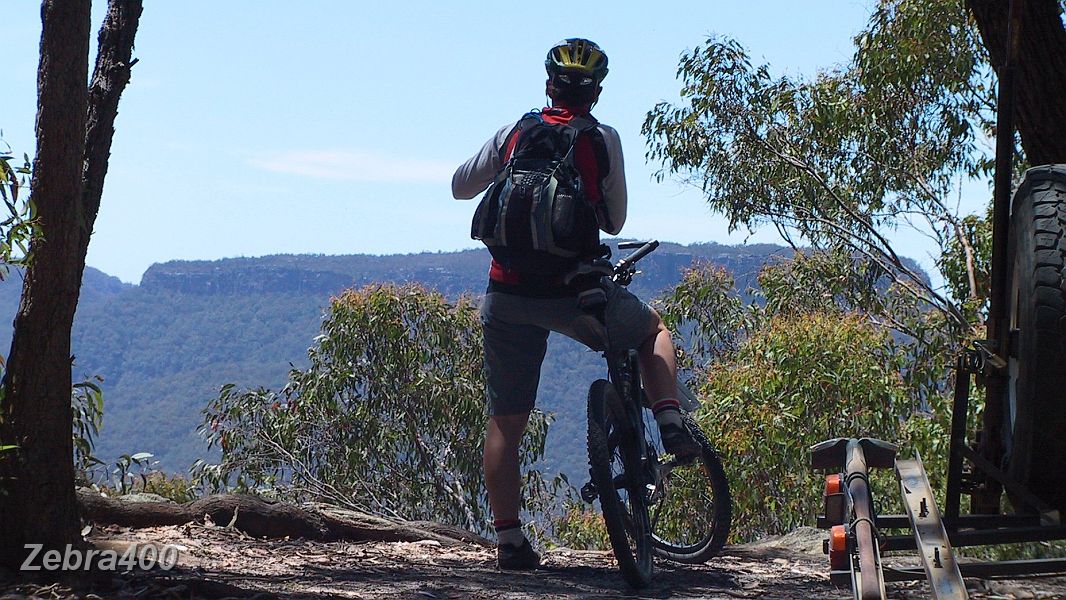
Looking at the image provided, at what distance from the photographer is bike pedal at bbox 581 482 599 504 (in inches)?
169

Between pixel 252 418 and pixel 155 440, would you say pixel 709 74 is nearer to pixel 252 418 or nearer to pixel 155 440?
pixel 252 418

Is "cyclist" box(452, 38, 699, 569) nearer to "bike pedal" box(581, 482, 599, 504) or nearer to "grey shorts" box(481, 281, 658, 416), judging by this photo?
"grey shorts" box(481, 281, 658, 416)

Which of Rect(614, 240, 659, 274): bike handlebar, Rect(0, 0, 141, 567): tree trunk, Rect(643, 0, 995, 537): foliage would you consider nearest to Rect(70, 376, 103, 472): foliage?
Rect(0, 0, 141, 567): tree trunk

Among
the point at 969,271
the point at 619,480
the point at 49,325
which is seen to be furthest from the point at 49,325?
the point at 969,271

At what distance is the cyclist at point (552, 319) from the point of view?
4305 mm

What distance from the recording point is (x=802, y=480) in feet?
45.0

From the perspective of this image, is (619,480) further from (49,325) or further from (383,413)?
(383,413)

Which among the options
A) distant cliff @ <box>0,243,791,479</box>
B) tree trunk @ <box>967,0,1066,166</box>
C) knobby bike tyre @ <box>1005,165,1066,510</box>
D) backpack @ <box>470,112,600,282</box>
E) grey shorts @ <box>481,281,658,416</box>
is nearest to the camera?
knobby bike tyre @ <box>1005,165,1066,510</box>

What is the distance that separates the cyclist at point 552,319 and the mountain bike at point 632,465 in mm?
75

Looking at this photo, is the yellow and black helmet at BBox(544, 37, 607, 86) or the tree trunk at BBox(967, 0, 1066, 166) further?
the tree trunk at BBox(967, 0, 1066, 166)

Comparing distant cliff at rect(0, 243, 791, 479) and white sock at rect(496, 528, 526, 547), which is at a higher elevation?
distant cliff at rect(0, 243, 791, 479)

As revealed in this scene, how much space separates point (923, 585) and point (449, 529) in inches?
82.0

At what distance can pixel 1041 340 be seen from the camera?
129 inches

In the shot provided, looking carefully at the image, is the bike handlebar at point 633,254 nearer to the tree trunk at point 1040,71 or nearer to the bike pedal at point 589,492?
the bike pedal at point 589,492
